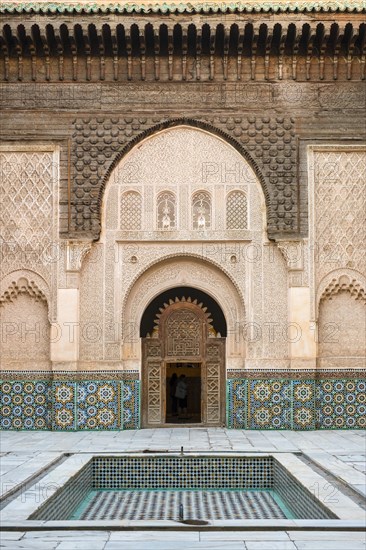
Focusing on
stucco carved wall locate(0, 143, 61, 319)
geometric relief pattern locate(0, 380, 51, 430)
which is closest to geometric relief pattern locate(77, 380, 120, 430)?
geometric relief pattern locate(0, 380, 51, 430)

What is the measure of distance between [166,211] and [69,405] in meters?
2.14

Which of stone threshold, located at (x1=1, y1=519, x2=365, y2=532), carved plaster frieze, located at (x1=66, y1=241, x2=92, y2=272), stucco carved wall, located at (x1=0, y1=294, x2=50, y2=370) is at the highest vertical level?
carved plaster frieze, located at (x1=66, y1=241, x2=92, y2=272)

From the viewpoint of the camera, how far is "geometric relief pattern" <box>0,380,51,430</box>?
24.4 ft

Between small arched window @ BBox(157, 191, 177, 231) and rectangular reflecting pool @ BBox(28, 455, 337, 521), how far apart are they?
2.83 m

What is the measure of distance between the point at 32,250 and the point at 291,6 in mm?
3467

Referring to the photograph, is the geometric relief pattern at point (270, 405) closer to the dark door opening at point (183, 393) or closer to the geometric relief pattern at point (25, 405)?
the dark door opening at point (183, 393)

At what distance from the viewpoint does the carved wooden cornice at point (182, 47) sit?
7.36 m

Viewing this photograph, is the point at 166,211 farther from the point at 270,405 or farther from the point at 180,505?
the point at 180,505

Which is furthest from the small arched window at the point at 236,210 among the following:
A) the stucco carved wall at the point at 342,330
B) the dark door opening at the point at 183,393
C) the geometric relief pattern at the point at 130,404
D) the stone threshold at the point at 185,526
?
the stone threshold at the point at 185,526

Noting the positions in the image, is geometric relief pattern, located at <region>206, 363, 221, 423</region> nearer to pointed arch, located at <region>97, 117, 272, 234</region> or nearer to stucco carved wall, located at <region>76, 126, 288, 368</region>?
stucco carved wall, located at <region>76, 126, 288, 368</region>

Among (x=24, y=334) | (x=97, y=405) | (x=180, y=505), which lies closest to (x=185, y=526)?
(x=180, y=505)

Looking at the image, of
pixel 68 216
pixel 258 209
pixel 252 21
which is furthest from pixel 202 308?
pixel 252 21

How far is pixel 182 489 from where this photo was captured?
5375mm

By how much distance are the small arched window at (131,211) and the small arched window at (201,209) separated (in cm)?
55
